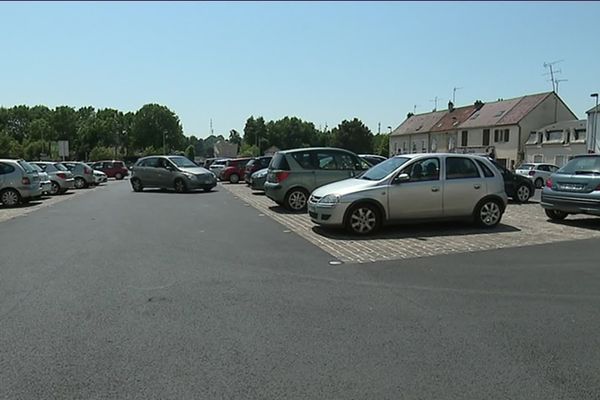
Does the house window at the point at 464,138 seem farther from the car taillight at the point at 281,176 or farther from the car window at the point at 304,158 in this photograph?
the car taillight at the point at 281,176

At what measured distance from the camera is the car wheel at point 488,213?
10945 millimetres

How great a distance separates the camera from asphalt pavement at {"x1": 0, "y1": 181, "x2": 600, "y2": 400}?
3715 mm

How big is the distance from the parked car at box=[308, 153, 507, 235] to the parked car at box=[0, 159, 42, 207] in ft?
40.0

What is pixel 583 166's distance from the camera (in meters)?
11.6

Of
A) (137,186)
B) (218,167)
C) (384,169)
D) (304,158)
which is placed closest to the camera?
(384,169)

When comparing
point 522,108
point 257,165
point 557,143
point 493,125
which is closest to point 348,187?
point 257,165

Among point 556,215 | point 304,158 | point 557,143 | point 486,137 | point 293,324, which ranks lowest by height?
point 293,324

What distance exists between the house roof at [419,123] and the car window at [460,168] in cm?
6920

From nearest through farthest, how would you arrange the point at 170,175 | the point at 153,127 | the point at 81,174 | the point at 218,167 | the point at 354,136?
1. the point at 170,175
2. the point at 81,174
3. the point at 218,167
4. the point at 354,136
5. the point at 153,127

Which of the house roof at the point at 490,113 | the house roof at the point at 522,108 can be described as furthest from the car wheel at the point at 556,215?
the house roof at the point at 490,113

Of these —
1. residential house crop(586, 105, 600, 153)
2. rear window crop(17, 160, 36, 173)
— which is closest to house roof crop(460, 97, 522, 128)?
residential house crop(586, 105, 600, 153)

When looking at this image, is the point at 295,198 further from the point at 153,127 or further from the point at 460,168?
the point at 153,127

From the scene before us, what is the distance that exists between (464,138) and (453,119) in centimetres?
597

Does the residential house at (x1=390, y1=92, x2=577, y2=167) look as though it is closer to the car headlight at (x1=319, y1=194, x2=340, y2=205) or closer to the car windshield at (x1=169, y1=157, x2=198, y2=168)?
the car windshield at (x1=169, y1=157, x2=198, y2=168)
